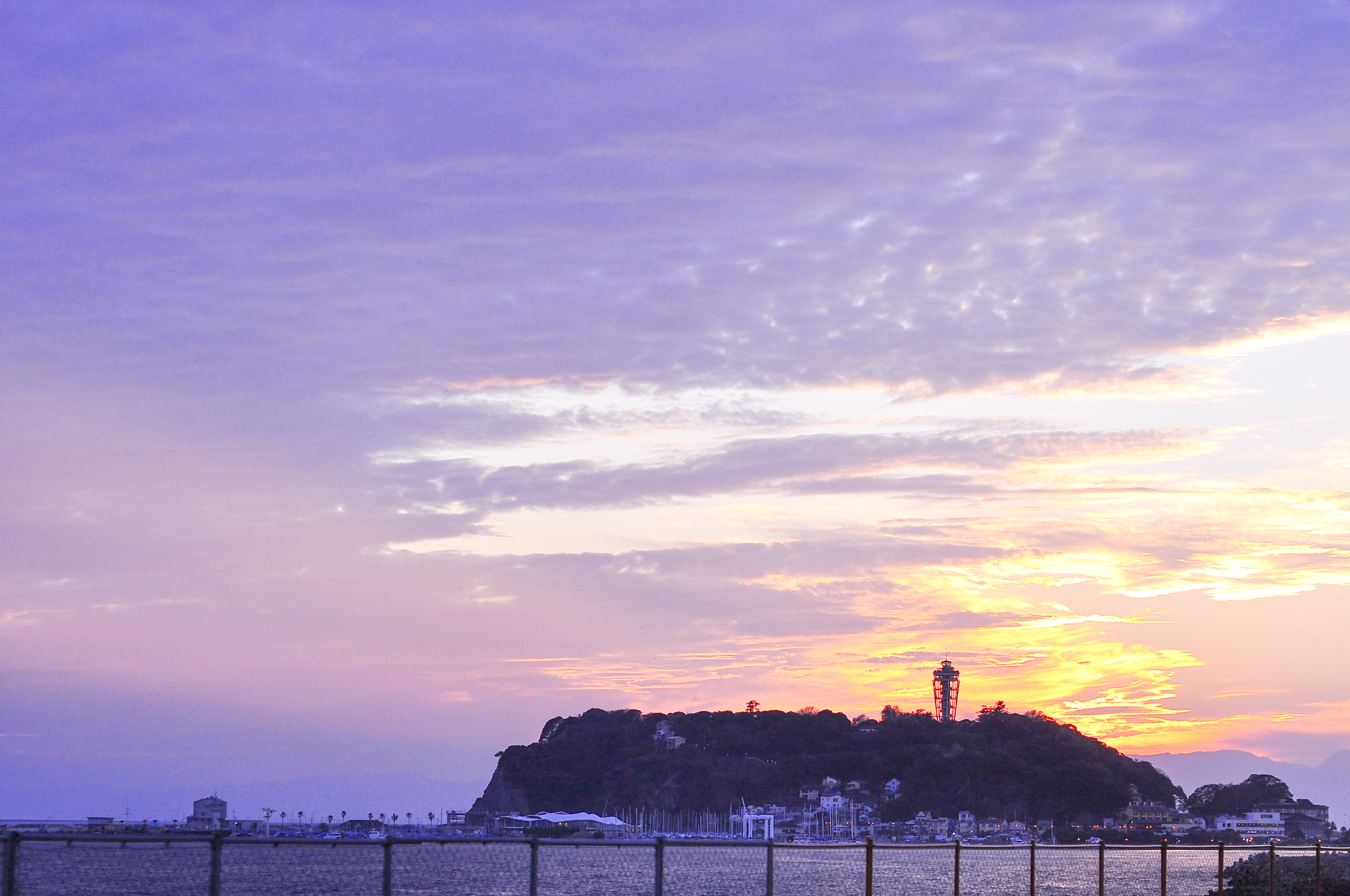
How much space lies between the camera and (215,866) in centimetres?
1340

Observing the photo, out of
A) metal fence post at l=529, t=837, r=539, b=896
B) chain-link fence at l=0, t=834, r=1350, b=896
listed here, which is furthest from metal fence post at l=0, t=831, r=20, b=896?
metal fence post at l=529, t=837, r=539, b=896

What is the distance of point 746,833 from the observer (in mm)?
194500

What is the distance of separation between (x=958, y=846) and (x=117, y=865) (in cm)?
1178

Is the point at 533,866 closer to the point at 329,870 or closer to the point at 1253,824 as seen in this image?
the point at 329,870

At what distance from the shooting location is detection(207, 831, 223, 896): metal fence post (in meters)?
13.3

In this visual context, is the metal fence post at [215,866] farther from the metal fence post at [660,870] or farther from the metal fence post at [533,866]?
the metal fence post at [660,870]

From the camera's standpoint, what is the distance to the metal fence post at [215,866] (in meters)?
13.3

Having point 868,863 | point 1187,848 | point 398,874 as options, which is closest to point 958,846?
point 868,863

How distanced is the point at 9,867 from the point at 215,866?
1982 mm

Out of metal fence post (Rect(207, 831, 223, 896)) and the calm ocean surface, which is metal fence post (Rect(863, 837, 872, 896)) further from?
metal fence post (Rect(207, 831, 223, 896))

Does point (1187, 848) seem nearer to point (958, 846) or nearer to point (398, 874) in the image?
point (958, 846)

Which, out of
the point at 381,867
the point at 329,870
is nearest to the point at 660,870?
the point at 381,867

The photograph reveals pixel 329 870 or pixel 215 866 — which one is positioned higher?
pixel 215 866

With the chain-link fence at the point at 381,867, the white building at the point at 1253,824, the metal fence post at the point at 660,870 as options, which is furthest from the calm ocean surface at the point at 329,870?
the white building at the point at 1253,824
